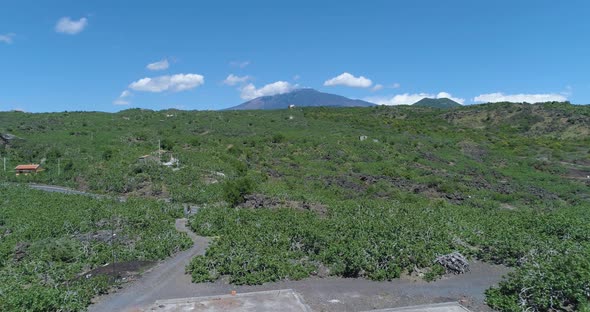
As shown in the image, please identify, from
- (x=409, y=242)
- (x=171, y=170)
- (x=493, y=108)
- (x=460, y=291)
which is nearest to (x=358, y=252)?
Answer: (x=409, y=242)

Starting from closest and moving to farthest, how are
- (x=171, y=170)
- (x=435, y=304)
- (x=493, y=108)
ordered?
1. (x=435, y=304)
2. (x=171, y=170)
3. (x=493, y=108)

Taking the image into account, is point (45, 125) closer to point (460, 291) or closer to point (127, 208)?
point (127, 208)

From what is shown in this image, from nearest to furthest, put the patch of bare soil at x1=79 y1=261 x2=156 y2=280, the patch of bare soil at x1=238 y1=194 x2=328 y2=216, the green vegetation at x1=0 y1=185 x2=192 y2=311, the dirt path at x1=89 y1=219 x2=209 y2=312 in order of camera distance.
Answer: the green vegetation at x1=0 y1=185 x2=192 y2=311, the dirt path at x1=89 y1=219 x2=209 y2=312, the patch of bare soil at x1=79 y1=261 x2=156 y2=280, the patch of bare soil at x1=238 y1=194 x2=328 y2=216

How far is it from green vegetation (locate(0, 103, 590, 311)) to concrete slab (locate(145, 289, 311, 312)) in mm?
1272

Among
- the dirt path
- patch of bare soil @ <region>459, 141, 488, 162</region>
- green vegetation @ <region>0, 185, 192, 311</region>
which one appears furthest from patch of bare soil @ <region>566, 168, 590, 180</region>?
the dirt path

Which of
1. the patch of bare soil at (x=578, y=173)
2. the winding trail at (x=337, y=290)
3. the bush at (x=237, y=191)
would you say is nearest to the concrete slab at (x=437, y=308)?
the winding trail at (x=337, y=290)

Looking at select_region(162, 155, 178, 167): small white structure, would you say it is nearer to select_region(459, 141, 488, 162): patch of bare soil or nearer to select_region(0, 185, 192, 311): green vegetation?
select_region(0, 185, 192, 311): green vegetation

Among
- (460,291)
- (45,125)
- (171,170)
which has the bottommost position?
(460,291)

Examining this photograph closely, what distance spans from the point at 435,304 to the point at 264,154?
32583 millimetres

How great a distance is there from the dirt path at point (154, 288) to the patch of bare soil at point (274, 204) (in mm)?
8368

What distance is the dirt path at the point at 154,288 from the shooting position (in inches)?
439

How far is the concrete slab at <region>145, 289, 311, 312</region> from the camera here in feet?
35.3

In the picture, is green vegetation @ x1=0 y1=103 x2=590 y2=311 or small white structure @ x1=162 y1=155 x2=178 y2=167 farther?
small white structure @ x1=162 y1=155 x2=178 y2=167

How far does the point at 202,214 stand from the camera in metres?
20.4
